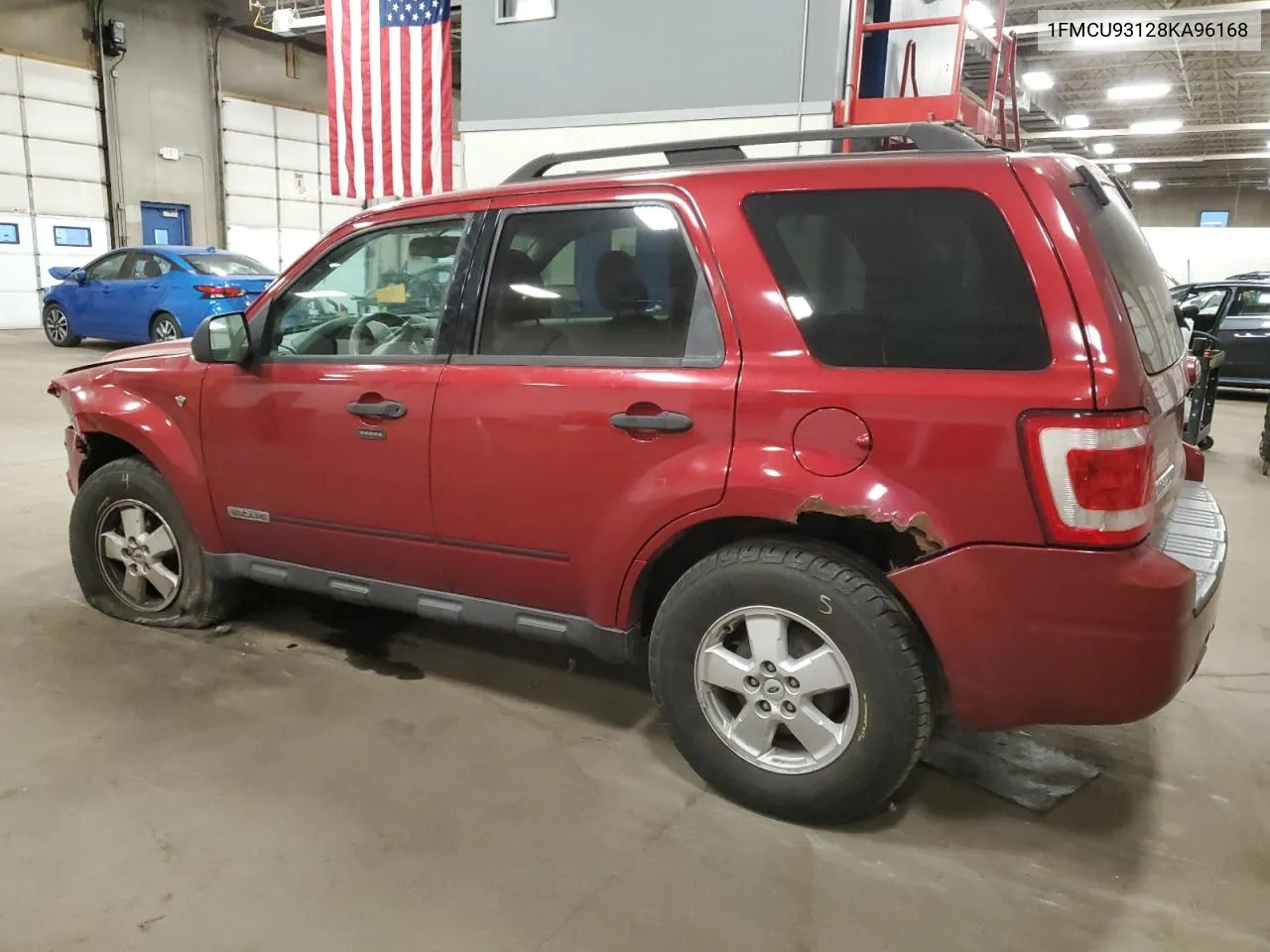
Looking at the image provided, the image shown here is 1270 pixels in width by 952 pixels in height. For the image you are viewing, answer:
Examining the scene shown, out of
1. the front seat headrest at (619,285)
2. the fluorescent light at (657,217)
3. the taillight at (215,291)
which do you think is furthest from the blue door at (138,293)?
the fluorescent light at (657,217)

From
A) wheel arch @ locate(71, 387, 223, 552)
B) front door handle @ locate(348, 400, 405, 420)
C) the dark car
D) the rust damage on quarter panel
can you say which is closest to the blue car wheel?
wheel arch @ locate(71, 387, 223, 552)

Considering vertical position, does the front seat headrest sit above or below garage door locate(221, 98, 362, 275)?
below

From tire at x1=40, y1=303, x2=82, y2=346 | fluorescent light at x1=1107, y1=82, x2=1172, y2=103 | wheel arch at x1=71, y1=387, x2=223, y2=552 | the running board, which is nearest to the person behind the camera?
the running board

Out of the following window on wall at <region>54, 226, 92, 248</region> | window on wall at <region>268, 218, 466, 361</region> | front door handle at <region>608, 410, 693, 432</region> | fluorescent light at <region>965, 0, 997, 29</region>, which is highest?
fluorescent light at <region>965, 0, 997, 29</region>

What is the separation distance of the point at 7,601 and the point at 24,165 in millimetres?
16509

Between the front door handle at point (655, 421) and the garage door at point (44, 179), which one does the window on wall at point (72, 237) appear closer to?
the garage door at point (44, 179)

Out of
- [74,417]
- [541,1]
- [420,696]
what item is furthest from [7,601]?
[541,1]

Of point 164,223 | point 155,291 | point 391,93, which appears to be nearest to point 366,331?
point 391,93

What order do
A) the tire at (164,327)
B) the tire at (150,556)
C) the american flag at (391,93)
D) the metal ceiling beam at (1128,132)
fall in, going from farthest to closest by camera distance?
the metal ceiling beam at (1128,132), the tire at (164,327), the american flag at (391,93), the tire at (150,556)

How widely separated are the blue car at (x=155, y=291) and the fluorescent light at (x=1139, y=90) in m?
16.8

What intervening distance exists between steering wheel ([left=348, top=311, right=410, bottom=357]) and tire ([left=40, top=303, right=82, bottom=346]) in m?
13.2

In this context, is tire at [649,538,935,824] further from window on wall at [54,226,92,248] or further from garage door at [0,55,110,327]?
window on wall at [54,226,92,248]

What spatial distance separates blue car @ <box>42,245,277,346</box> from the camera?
1226cm

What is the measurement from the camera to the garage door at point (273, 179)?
66.2 ft
